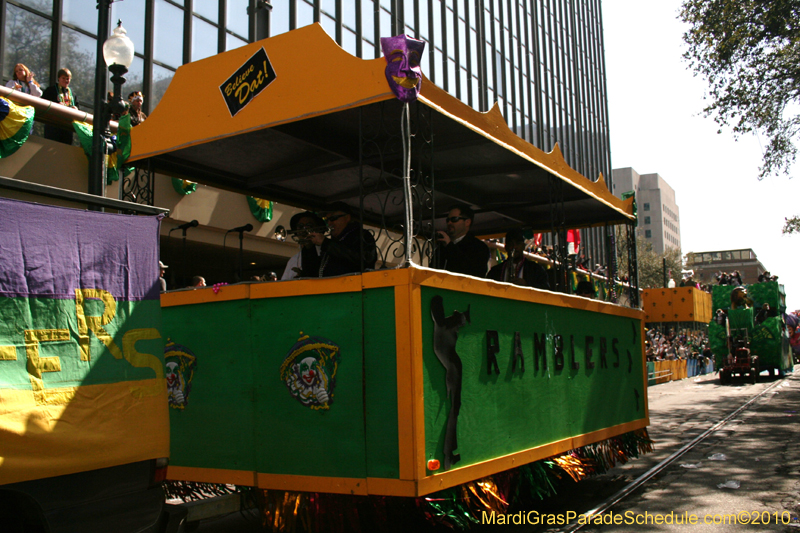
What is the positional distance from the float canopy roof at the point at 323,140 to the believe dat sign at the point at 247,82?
40mm

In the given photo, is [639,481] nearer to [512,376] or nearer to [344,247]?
[512,376]

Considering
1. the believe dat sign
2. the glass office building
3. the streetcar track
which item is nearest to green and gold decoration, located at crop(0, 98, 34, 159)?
the glass office building

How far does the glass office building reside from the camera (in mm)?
13266

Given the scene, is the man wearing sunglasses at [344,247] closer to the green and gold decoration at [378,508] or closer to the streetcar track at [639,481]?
the green and gold decoration at [378,508]

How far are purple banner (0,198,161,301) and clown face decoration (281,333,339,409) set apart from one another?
3.88ft

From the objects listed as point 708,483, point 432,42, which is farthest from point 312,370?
point 432,42

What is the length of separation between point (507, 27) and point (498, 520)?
32787mm

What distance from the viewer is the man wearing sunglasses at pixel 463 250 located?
20.6 feet

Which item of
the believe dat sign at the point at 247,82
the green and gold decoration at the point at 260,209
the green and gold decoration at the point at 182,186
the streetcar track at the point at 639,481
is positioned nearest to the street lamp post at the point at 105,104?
the believe dat sign at the point at 247,82

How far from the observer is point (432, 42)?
87.1 ft

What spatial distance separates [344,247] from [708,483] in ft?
16.2

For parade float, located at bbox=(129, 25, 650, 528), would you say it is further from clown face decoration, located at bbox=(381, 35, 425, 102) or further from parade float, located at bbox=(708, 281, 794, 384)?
parade float, located at bbox=(708, 281, 794, 384)

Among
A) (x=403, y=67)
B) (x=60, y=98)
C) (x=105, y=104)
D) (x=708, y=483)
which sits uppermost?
(x=60, y=98)

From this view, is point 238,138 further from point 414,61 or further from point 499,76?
point 499,76
